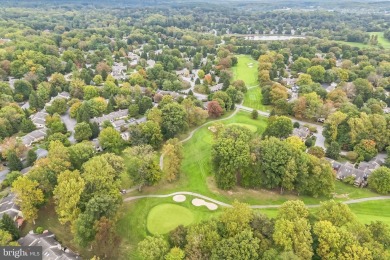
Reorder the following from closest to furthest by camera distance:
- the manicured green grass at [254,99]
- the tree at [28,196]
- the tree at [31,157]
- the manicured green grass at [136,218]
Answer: the manicured green grass at [136,218], the tree at [28,196], the tree at [31,157], the manicured green grass at [254,99]

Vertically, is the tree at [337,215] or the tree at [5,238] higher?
the tree at [337,215]

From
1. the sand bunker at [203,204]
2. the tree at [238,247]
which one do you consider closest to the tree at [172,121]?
the sand bunker at [203,204]

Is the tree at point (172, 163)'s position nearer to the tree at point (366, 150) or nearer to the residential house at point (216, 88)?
the tree at point (366, 150)

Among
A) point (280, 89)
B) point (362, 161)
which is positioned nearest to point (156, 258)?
point (362, 161)

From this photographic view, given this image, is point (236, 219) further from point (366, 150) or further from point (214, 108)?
point (214, 108)

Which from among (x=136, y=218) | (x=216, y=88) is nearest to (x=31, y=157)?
(x=136, y=218)

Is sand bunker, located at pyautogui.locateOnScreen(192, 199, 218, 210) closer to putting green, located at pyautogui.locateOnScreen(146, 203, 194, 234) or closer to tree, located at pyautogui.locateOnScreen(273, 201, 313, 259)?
putting green, located at pyautogui.locateOnScreen(146, 203, 194, 234)

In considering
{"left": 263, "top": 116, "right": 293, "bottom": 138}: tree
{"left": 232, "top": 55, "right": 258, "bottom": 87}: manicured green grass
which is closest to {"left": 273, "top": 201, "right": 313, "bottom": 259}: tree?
{"left": 263, "top": 116, "right": 293, "bottom": 138}: tree
